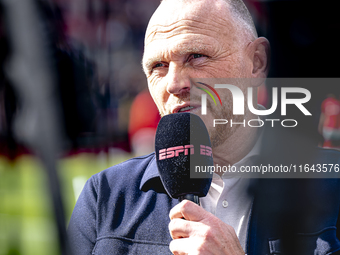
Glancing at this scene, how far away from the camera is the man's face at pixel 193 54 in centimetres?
139

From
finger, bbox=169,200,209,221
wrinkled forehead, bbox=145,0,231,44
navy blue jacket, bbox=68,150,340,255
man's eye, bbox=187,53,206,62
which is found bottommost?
navy blue jacket, bbox=68,150,340,255

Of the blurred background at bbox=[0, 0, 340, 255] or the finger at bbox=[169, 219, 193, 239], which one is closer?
the blurred background at bbox=[0, 0, 340, 255]

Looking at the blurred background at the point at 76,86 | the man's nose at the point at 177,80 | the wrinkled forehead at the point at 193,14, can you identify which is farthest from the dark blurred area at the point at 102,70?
the man's nose at the point at 177,80

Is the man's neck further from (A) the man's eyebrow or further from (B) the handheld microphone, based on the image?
(B) the handheld microphone

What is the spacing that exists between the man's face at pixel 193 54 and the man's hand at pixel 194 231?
0.56 meters

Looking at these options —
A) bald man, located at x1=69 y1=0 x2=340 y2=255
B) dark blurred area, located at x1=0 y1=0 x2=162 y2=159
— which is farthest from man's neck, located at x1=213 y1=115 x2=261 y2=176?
dark blurred area, located at x1=0 y1=0 x2=162 y2=159

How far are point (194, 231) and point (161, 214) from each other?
1.81 feet

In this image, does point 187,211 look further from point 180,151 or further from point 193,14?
point 193,14

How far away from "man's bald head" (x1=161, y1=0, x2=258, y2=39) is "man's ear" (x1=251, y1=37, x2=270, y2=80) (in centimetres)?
4

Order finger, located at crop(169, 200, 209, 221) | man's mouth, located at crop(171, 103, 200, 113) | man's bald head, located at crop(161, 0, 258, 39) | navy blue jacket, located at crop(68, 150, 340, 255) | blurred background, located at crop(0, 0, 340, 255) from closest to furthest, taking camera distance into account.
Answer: blurred background, located at crop(0, 0, 340, 255), finger, located at crop(169, 200, 209, 221), navy blue jacket, located at crop(68, 150, 340, 255), man's mouth, located at crop(171, 103, 200, 113), man's bald head, located at crop(161, 0, 258, 39)

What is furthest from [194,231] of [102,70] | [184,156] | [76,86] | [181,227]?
[102,70]

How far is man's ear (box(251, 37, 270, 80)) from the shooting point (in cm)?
153

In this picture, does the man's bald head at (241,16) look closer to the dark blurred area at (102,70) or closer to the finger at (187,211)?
the finger at (187,211)

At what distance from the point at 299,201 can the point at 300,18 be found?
4.28ft
